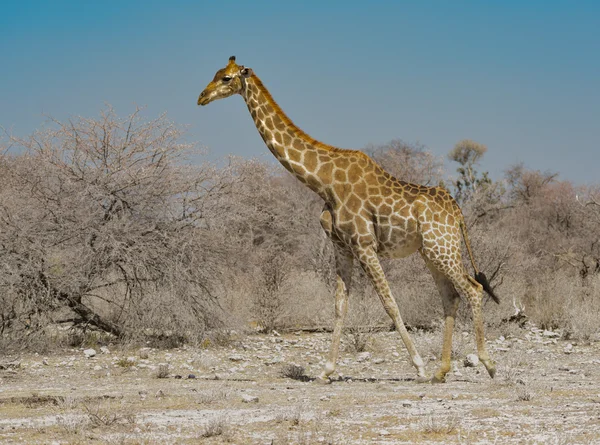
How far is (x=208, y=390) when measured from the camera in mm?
8398

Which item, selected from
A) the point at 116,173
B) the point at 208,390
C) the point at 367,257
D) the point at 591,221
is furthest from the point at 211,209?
the point at 591,221

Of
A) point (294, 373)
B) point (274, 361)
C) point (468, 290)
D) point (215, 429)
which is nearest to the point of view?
point (215, 429)

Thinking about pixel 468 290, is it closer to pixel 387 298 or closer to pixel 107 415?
pixel 387 298

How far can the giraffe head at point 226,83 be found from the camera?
991cm

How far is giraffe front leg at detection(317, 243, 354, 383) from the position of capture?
955 centimetres

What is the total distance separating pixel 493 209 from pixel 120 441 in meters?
20.7

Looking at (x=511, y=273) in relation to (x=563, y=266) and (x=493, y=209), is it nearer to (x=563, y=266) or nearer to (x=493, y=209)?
(x=563, y=266)

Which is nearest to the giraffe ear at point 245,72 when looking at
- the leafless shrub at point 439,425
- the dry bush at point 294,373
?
the dry bush at point 294,373

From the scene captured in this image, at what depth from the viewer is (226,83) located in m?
9.98

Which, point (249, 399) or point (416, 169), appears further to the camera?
point (416, 169)

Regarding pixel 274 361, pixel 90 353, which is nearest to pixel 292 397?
pixel 274 361

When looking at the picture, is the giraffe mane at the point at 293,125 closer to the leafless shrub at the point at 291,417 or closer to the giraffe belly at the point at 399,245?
the giraffe belly at the point at 399,245

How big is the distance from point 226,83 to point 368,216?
2.28 metres

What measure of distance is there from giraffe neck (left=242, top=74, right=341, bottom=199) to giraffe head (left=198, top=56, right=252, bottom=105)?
0.11 m
